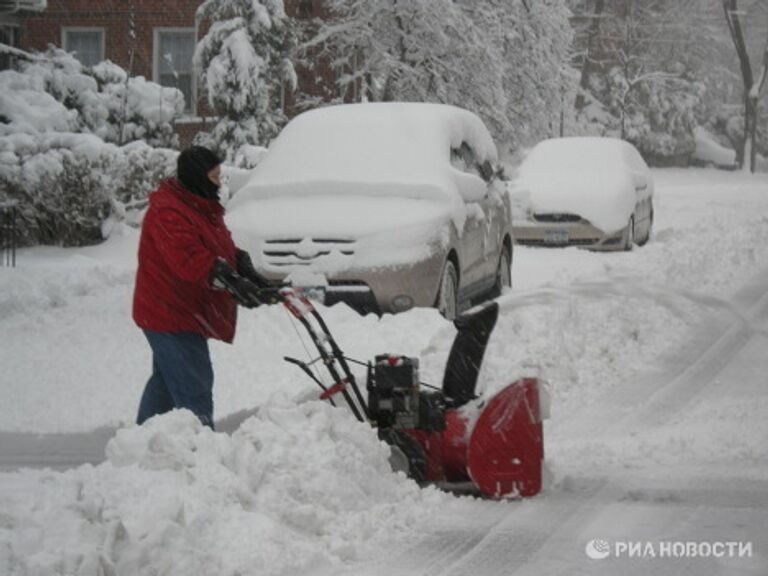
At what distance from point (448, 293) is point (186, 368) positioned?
14.8 feet

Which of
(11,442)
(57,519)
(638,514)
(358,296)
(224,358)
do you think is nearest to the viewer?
(57,519)

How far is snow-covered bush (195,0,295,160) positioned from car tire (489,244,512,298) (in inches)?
389

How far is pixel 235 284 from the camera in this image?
642 centimetres

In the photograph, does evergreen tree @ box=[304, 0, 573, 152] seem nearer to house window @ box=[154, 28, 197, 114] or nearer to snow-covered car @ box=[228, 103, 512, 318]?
house window @ box=[154, 28, 197, 114]

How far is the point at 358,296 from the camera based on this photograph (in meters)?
10.7

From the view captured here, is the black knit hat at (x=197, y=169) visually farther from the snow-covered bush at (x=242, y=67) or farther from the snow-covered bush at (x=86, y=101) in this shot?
the snow-covered bush at (x=242, y=67)

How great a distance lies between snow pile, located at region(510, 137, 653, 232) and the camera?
17984mm

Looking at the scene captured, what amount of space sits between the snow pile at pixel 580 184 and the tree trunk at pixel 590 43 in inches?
1217

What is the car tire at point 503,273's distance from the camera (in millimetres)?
13234

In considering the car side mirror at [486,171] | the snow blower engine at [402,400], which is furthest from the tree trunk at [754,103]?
the snow blower engine at [402,400]

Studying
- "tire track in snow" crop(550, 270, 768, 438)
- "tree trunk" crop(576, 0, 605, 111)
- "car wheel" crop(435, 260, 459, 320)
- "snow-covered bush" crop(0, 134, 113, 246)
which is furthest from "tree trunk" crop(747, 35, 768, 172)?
"car wheel" crop(435, 260, 459, 320)

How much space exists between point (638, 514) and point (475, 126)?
7.67 meters

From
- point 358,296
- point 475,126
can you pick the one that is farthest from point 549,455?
point 475,126

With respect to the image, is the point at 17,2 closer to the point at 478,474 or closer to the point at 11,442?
the point at 11,442
